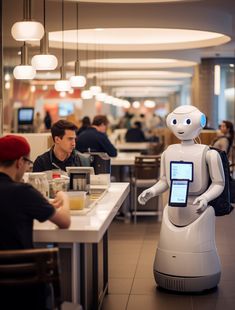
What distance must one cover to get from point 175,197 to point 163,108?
4332cm

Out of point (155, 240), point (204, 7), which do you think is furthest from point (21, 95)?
point (155, 240)

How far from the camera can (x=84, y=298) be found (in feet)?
15.3

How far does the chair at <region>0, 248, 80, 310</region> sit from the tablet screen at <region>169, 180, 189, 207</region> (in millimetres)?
2433

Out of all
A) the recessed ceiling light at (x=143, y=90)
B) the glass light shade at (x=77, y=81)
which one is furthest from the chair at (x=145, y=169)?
the recessed ceiling light at (x=143, y=90)

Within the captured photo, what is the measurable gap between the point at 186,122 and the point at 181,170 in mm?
481

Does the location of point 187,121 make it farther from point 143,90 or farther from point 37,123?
point 143,90

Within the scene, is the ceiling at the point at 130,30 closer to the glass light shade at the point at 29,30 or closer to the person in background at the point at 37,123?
the person in background at the point at 37,123

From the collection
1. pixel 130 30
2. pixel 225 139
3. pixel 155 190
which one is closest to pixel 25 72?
pixel 155 190

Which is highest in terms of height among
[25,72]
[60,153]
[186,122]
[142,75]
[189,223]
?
[142,75]

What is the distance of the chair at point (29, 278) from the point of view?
3.42m

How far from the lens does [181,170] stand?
6023 millimetres

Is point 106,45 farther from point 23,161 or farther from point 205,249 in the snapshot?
point 23,161

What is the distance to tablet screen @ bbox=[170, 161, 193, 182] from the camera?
5979 millimetres

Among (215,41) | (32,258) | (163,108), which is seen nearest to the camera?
(32,258)
